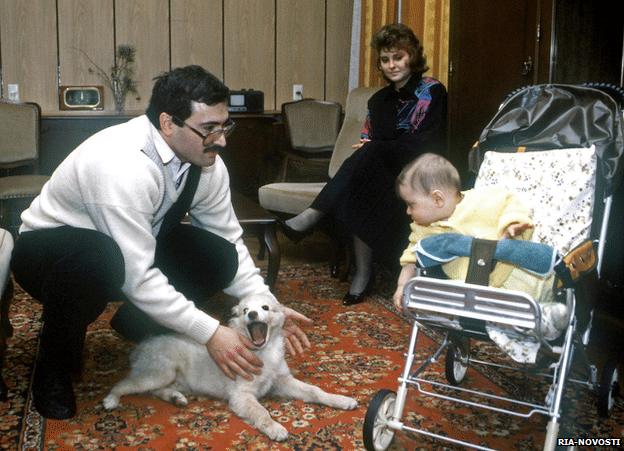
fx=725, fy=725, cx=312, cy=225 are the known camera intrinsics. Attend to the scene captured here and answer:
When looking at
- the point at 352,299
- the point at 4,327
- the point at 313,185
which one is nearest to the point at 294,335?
the point at 4,327

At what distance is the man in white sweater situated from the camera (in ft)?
6.73

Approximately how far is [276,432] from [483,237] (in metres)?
0.77

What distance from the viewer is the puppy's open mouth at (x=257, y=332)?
7.08 ft

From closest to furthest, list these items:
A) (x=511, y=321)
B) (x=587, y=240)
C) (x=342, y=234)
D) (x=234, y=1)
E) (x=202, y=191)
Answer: (x=511, y=321) < (x=587, y=240) < (x=202, y=191) < (x=342, y=234) < (x=234, y=1)

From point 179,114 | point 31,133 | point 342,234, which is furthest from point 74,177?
point 31,133

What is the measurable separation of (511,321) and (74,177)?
52.3 inches

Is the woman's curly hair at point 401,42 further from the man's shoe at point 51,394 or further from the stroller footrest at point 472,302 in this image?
the man's shoe at point 51,394

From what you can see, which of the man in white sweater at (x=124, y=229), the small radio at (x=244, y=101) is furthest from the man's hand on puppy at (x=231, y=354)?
the small radio at (x=244, y=101)

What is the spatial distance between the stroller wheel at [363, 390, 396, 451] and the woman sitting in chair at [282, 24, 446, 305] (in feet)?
4.88

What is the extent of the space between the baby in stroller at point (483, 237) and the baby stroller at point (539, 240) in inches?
1.5

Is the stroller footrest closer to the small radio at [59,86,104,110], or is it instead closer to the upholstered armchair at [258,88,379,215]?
the upholstered armchair at [258,88,379,215]

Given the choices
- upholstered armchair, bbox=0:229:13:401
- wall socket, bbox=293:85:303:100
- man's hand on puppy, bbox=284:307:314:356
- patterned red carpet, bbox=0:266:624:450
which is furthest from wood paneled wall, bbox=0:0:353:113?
man's hand on puppy, bbox=284:307:314:356

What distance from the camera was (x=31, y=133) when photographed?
15.8 ft

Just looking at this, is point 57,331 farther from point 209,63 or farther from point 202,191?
point 209,63
